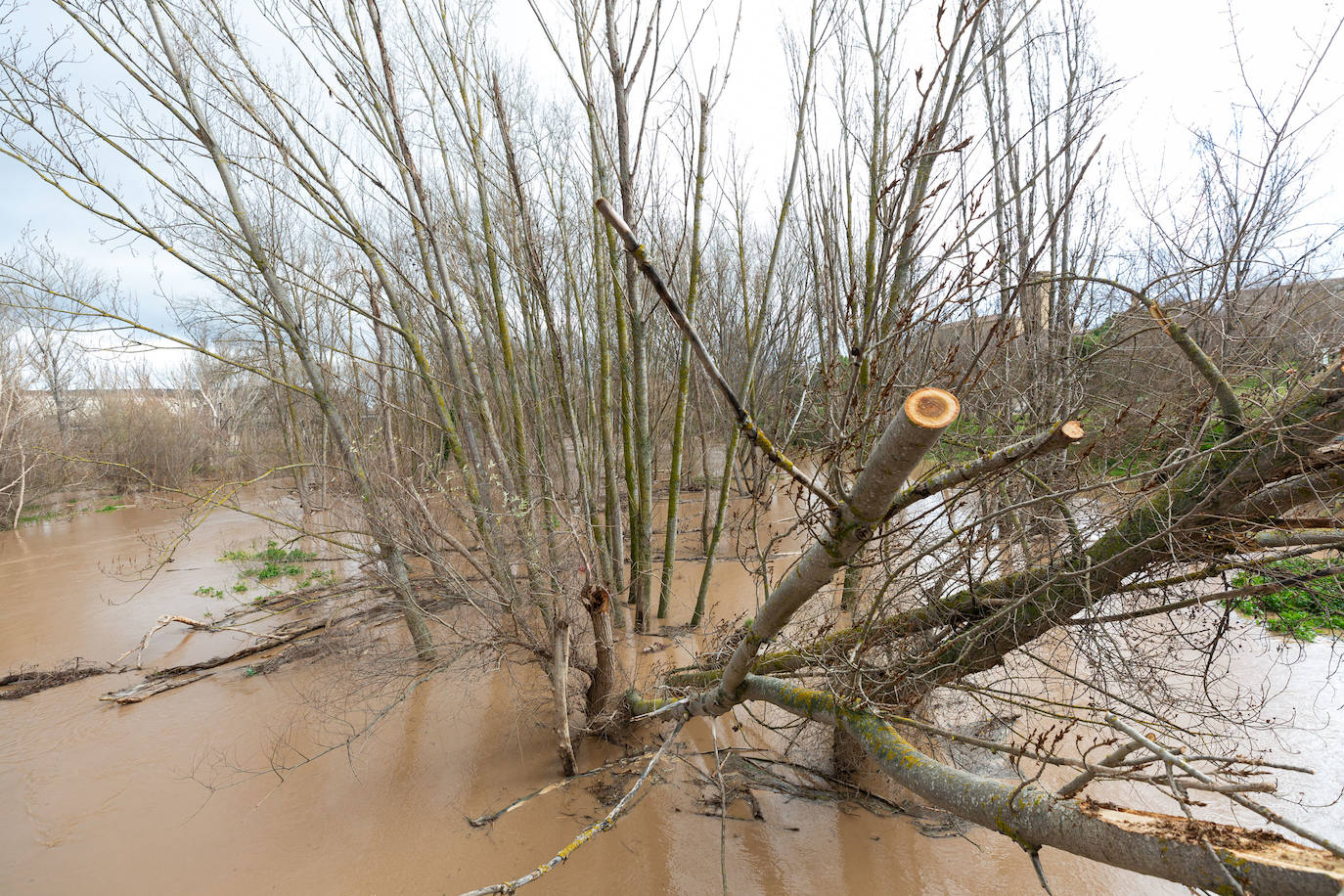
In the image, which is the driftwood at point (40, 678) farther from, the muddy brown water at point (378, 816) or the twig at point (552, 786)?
the twig at point (552, 786)

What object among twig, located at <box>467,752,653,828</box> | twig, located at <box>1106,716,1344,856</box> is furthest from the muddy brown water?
twig, located at <box>1106,716,1344,856</box>

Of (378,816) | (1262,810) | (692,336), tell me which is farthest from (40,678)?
(1262,810)

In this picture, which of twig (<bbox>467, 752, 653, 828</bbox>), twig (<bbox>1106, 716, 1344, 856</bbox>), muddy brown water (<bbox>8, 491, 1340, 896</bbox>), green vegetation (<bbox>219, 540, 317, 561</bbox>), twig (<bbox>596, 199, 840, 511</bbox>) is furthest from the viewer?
green vegetation (<bbox>219, 540, 317, 561</bbox>)

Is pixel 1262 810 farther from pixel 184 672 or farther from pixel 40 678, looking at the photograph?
pixel 40 678

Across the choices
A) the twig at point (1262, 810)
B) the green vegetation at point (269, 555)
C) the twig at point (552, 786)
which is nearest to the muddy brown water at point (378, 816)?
the twig at point (552, 786)

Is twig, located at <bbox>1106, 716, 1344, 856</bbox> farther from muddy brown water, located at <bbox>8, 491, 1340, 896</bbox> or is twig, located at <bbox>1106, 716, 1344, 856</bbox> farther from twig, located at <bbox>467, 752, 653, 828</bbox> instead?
twig, located at <bbox>467, 752, 653, 828</bbox>

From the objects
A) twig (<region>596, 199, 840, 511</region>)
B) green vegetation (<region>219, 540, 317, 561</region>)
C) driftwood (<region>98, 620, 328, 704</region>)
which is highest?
twig (<region>596, 199, 840, 511</region>)

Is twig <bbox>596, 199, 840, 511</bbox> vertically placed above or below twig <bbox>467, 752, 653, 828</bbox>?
A: above

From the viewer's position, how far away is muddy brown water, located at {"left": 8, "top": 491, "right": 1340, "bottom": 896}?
432cm

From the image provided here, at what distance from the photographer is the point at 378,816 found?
5.14 m

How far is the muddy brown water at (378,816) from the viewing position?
4.32m

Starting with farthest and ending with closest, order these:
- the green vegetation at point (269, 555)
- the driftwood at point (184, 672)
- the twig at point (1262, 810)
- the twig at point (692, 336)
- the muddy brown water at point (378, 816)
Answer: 1. the green vegetation at point (269, 555)
2. the driftwood at point (184, 672)
3. the muddy brown water at point (378, 816)
4. the twig at point (692, 336)
5. the twig at point (1262, 810)

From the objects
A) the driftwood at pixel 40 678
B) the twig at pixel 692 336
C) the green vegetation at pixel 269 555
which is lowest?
the driftwood at pixel 40 678

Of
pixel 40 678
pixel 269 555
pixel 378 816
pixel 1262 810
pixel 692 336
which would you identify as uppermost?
pixel 692 336
